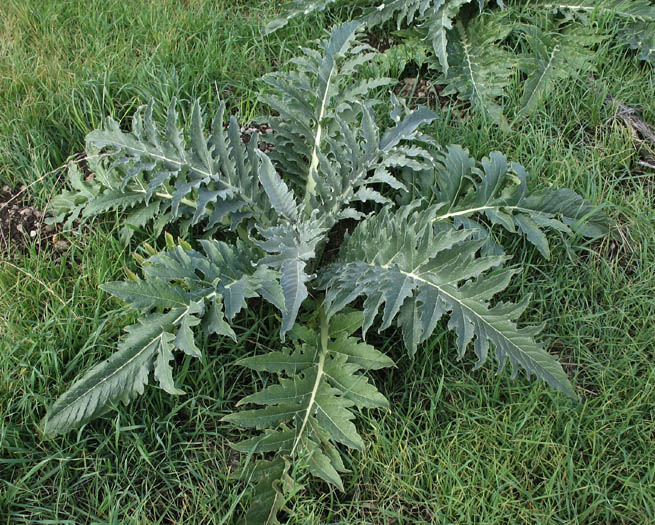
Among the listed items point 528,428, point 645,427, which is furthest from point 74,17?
point 645,427

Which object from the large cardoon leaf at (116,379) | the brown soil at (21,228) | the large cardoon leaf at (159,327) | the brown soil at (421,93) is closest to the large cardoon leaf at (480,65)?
the brown soil at (421,93)

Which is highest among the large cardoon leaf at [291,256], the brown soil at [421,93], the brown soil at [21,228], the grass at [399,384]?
the brown soil at [21,228]

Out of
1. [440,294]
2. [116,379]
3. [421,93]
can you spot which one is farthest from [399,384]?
[421,93]

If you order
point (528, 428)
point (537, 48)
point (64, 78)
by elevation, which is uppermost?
point (64, 78)

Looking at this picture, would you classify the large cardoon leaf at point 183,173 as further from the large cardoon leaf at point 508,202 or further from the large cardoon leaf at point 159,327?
the large cardoon leaf at point 508,202

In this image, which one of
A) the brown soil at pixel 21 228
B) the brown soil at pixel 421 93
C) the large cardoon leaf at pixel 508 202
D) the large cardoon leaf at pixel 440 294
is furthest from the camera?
the brown soil at pixel 421 93

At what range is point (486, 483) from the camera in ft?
7.14

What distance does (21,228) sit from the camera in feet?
9.30

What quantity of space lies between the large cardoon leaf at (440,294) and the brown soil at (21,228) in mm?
1381

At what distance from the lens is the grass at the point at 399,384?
7.11 ft

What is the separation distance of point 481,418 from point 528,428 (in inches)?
6.7

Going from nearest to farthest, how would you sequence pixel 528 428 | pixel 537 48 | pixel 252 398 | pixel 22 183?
pixel 252 398 < pixel 528 428 < pixel 22 183 < pixel 537 48

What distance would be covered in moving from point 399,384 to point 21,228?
5.92ft

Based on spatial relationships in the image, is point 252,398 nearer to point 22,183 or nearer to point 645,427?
point 645,427
